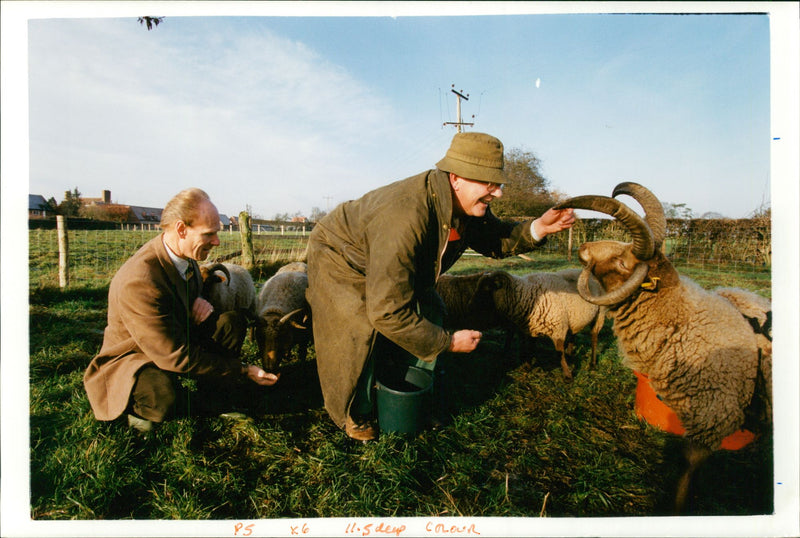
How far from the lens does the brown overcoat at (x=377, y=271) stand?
7.87 feet

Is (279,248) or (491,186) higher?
(491,186)

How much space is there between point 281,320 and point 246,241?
24.3 feet

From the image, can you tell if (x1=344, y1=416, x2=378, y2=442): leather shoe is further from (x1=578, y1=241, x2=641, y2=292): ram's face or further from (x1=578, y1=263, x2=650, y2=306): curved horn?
(x1=578, y1=241, x2=641, y2=292): ram's face

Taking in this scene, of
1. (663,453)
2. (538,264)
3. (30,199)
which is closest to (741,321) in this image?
(663,453)

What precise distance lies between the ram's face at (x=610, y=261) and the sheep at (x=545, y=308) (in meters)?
2.39

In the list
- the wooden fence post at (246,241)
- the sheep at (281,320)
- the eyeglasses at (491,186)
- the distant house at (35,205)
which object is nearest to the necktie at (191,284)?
the sheep at (281,320)

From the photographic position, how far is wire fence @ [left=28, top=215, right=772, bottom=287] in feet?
25.5

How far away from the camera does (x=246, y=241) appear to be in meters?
10.5

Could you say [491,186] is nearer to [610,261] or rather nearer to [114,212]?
[610,261]

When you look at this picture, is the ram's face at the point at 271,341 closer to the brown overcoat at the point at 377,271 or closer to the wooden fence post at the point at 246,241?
the brown overcoat at the point at 377,271

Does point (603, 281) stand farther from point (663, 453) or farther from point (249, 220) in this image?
point (249, 220)

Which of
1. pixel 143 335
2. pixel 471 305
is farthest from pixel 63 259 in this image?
pixel 471 305

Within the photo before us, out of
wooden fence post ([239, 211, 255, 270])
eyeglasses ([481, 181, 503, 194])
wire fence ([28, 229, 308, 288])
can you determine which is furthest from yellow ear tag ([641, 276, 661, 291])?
wooden fence post ([239, 211, 255, 270])

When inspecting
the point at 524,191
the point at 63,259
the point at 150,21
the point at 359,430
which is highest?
the point at 524,191
